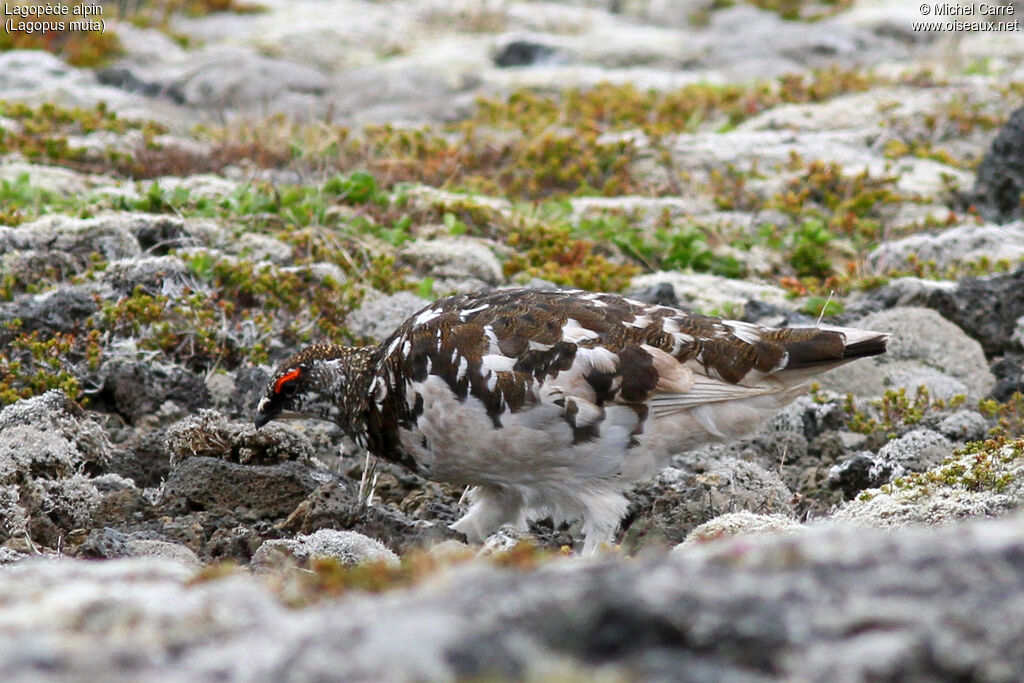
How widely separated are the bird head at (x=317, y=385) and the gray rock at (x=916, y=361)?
3129 mm

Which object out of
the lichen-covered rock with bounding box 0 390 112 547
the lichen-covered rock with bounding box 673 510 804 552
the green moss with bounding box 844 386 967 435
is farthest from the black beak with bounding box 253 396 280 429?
the green moss with bounding box 844 386 967 435

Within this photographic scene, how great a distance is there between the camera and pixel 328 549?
4.59 m

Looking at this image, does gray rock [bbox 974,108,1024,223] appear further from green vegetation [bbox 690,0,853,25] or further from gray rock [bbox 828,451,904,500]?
green vegetation [bbox 690,0,853,25]

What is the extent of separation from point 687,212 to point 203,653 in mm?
8641

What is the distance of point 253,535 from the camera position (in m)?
4.97

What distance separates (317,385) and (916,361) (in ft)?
12.6

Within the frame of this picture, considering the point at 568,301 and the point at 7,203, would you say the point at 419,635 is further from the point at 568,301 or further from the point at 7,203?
the point at 7,203

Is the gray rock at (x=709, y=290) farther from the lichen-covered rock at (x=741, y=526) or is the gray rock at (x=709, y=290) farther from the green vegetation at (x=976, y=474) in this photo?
the lichen-covered rock at (x=741, y=526)

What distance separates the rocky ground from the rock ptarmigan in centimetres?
39

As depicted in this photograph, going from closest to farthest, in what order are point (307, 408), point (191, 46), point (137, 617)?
point (137, 617)
point (307, 408)
point (191, 46)

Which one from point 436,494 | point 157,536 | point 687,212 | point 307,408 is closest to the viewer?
point 157,536

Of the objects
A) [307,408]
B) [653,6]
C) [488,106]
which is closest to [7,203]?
[307,408]

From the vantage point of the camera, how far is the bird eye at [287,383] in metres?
5.69

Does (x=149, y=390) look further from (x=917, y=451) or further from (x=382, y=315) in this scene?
(x=917, y=451)
